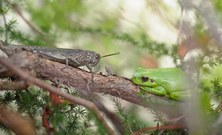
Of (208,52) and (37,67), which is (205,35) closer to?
(208,52)

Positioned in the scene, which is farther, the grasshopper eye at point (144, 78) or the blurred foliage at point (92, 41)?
the grasshopper eye at point (144, 78)

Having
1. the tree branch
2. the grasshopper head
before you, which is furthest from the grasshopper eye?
the grasshopper head

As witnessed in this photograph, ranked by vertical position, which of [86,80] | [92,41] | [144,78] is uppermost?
[92,41]

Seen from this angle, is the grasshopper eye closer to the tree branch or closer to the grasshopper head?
the tree branch

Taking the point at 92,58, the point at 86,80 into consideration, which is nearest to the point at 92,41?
the point at 92,58

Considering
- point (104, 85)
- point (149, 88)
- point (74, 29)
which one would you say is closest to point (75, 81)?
point (104, 85)

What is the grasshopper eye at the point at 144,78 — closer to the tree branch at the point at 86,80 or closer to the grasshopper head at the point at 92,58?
the tree branch at the point at 86,80

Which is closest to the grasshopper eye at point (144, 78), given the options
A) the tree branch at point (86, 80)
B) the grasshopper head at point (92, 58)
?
the tree branch at point (86, 80)

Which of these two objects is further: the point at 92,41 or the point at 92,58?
the point at 92,41

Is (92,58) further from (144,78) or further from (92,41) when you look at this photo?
(92,41)
